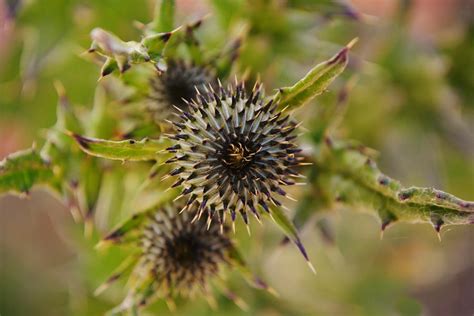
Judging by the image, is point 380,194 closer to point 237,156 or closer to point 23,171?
point 237,156

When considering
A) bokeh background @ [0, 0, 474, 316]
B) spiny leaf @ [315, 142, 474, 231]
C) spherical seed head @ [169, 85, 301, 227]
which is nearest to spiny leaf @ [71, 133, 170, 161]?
spherical seed head @ [169, 85, 301, 227]

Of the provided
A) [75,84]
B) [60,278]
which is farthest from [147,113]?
[60,278]

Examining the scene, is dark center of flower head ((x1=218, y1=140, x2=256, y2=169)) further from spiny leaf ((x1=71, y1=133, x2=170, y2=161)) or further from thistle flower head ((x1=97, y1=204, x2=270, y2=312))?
thistle flower head ((x1=97, y1=204, x2=270, y2=312))

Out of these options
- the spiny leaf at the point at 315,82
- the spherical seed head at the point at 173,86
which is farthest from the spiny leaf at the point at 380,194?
the spherical seed head at the point at 173,86

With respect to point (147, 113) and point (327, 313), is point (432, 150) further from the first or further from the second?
point (147, 113)

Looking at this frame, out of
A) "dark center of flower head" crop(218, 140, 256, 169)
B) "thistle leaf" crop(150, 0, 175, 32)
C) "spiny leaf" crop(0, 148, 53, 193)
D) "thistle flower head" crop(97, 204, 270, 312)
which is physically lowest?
"thistle flower head" crop(97, 204, 270, 312)

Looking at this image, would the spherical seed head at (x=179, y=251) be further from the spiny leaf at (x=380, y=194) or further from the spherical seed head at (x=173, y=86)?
the spiny leaf at (x=380, y=194)
